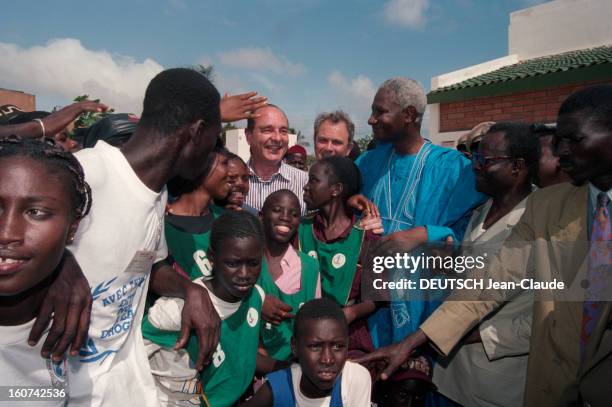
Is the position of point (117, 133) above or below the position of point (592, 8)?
below

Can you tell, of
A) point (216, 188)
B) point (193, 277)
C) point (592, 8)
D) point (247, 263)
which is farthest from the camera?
point (592, 8)

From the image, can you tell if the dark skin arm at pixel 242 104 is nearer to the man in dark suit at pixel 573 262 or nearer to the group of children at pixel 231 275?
the group of children at pixel 231 275

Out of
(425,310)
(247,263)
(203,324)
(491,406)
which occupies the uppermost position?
(247,263)

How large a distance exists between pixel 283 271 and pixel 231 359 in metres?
0.74

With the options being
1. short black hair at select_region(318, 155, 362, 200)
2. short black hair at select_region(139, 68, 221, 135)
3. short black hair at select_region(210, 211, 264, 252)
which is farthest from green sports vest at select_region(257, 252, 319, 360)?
short black hair at select_region(139, 68, 221, 135)

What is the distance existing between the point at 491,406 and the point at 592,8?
13340 millimetres

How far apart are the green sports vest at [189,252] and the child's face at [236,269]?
0.24m

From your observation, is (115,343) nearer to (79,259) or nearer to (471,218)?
(79,259)

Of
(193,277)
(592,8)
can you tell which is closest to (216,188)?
(193,277)

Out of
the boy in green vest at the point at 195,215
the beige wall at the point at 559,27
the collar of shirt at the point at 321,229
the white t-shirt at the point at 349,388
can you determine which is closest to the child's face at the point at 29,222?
the boy in green vest at the point at 195,215

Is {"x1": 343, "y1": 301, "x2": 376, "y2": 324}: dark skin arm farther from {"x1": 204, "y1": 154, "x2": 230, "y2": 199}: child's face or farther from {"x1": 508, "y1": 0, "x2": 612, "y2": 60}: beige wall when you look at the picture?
{"x1": 508, "y1": 0, "x2": 612, "y2": 60}: beige wall

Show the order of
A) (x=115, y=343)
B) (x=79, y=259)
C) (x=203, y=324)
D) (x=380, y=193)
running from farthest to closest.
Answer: (x=380, y=193)
(x=203, y=324)
(x=115, y=343)
(x=79, y=259)

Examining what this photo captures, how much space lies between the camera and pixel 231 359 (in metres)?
2.14

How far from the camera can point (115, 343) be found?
157 centimetres
